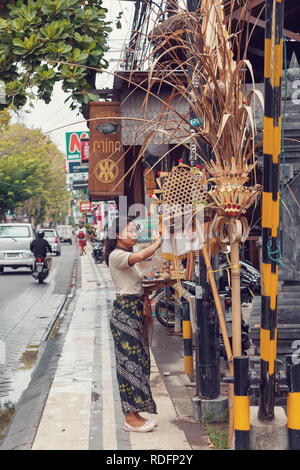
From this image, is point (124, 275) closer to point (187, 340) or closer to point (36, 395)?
point (187, 340)

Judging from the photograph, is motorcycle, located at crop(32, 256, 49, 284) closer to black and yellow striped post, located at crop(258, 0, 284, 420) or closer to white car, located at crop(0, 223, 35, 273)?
white car, located at crop(0, 223, 35, 273)

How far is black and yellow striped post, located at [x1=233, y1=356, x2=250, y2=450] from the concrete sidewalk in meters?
0.94

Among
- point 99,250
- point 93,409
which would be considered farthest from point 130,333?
point 99,250

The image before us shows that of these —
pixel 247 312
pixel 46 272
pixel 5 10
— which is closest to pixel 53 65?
pixel 5 10

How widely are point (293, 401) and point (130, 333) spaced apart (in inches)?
67.5

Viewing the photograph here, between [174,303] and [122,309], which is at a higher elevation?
[122,309]

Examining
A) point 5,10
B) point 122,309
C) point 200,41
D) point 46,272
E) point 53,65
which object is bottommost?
point 46,272

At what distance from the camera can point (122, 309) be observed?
564 cm

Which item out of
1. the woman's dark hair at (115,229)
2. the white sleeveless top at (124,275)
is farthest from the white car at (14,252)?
the white sleeveless top at (124,275)

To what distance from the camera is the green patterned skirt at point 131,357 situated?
5598 millimetres

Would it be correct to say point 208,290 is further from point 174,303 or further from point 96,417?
point 174,303

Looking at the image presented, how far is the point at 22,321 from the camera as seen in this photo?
13227 millimetres

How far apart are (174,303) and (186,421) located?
5.12 meters

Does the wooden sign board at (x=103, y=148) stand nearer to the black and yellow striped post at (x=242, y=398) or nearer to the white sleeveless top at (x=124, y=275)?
the white sleeveless top at (x=124, y=275)
